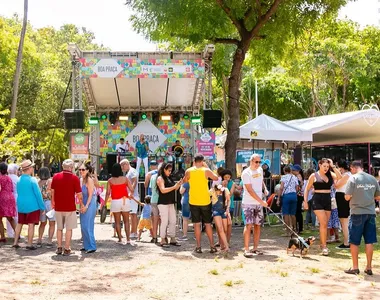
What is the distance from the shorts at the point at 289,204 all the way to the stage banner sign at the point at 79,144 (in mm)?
6604

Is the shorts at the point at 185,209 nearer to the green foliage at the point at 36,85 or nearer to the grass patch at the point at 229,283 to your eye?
the grass patch at the point at 229,283

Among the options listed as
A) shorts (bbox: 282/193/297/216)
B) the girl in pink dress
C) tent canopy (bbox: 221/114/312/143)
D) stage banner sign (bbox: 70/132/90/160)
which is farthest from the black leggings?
stage banner sign (bbox: 70/132/90/160)

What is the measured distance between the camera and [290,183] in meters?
12.6

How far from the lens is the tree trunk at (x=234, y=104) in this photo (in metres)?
16.2

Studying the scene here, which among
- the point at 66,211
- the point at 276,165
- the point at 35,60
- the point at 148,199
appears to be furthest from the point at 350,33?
the point at 66,211

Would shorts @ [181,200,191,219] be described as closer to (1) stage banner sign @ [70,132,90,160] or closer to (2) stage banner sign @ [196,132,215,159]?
(2) stage banner sign @ [196,132,215,159]

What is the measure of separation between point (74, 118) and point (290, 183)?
7161mm

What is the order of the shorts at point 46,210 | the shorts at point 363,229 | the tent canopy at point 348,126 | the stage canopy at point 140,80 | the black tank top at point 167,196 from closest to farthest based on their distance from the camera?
1. the shorts at point 363,229
2. the black tank top at point 167,196
3. the shorts at point 46,210
4. the stage canopy at point 140,80
5. the tent canopy at point 348,126

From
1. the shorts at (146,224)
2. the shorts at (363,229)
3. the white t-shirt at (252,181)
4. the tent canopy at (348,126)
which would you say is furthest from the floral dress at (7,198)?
the tent canopy at (348,126)

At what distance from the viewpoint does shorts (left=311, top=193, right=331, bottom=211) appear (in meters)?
10.3

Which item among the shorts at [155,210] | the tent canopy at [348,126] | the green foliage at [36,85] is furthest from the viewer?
the green foliage at [36,85]

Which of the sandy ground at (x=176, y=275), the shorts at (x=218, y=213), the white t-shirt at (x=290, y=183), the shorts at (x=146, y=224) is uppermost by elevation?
the white t-shirt at (x=290, y=183)

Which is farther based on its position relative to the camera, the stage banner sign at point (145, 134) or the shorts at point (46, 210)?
the stage banner sign at point (145, 134)

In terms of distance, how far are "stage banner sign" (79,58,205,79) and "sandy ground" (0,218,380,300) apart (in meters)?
6.45
